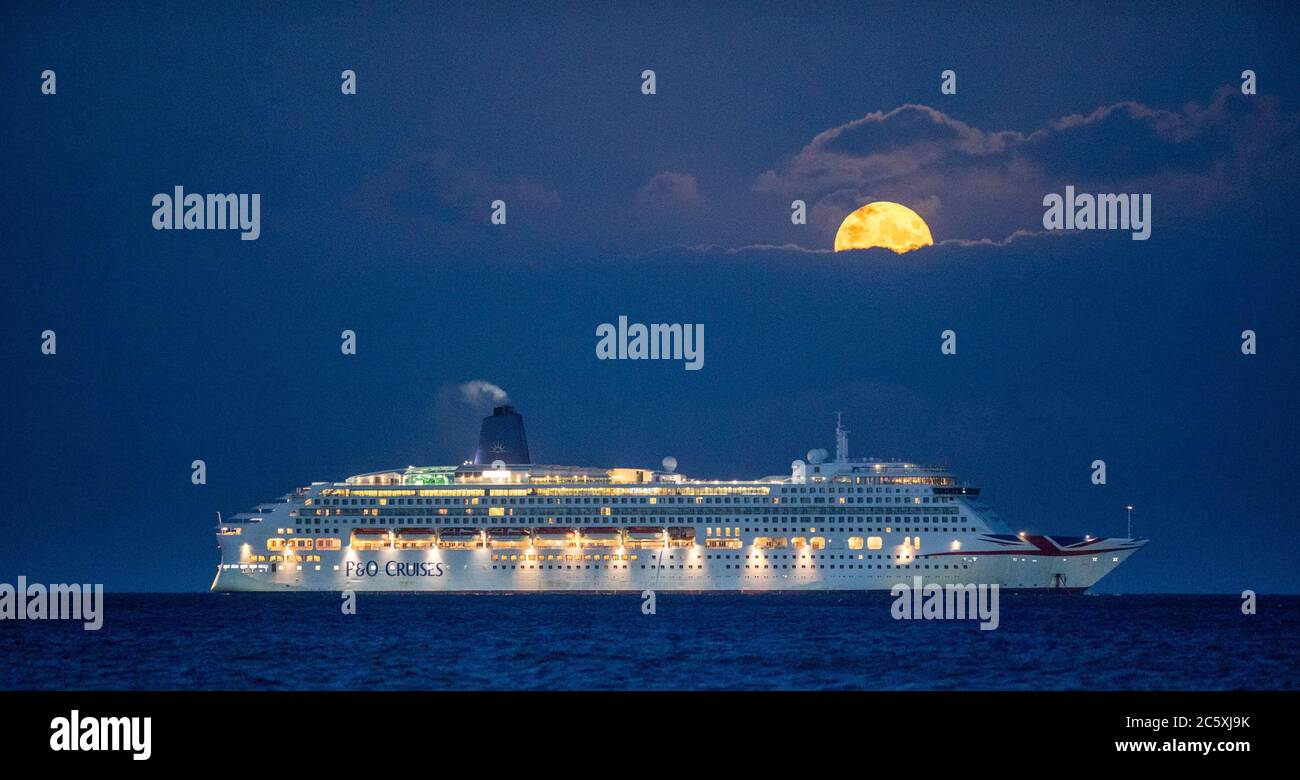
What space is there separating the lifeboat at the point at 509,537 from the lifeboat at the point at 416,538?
322cm

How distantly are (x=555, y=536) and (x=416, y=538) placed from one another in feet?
26.3

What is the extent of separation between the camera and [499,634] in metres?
61.2

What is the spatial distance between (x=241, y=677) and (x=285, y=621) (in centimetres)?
2616

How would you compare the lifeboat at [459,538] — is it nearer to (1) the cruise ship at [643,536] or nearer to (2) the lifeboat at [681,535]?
(1) the cruise ship at [643,536]

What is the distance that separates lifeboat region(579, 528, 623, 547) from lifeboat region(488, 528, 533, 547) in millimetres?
2955

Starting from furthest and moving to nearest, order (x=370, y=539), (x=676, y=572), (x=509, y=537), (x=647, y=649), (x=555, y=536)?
1. (x=370, y=539)
2. (x=509, y=537)
3. (x=555, y=536)
4. (x=676, y=572)
5. (x=647, y=649)

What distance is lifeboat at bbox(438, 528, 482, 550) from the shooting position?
299 ft

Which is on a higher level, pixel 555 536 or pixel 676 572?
pixel 555 536

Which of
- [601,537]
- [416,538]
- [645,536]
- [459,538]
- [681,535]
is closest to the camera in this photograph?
[681,535]

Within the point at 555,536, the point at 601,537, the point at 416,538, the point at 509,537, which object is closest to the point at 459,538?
the point at 416,538

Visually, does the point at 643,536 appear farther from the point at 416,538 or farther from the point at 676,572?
the point at 416,538

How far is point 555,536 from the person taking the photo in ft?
297
